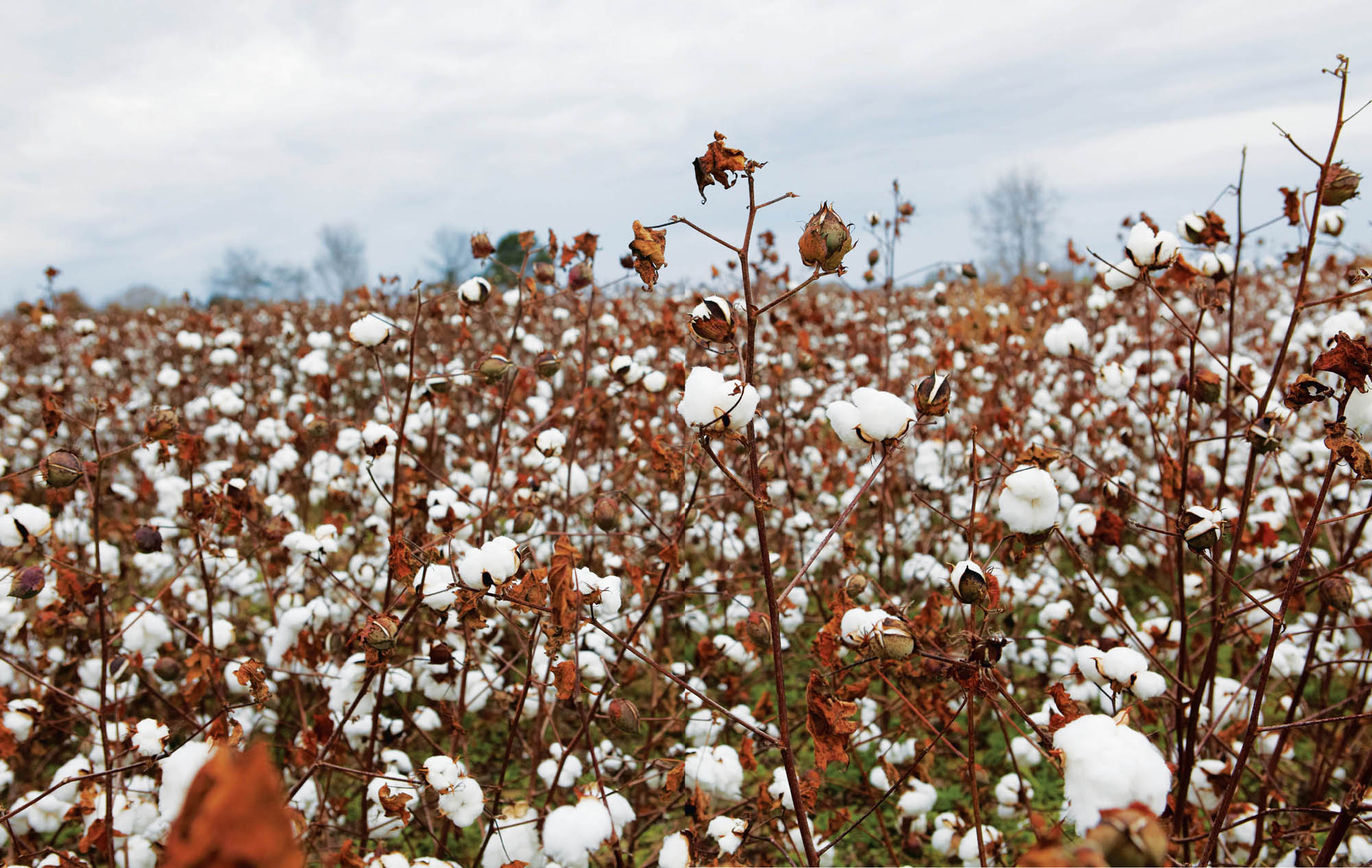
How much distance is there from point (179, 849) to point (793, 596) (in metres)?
3.42

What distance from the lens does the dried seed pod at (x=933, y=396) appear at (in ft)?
4.21

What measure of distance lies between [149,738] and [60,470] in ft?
1.93

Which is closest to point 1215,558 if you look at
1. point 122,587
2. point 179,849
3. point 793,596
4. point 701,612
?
point 179,849

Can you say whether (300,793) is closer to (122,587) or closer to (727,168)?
(727,168)

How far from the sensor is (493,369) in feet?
6.25

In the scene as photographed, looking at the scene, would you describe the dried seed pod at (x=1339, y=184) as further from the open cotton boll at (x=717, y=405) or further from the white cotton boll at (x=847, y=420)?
the open cotton boll at (x=717, y=405)

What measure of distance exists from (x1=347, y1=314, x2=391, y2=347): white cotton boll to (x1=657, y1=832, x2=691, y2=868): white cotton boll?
134 centimetres

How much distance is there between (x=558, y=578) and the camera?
1222 millimetres

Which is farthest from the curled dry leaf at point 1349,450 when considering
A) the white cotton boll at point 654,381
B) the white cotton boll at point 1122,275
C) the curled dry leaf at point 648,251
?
the white cotton boll at point 654,381

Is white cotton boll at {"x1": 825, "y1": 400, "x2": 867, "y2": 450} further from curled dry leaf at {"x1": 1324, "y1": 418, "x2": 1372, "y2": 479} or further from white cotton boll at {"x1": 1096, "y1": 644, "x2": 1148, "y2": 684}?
curled dry leaf at {"x1": 1324, "y1": 418, "x2": 1372, "y2": 479}

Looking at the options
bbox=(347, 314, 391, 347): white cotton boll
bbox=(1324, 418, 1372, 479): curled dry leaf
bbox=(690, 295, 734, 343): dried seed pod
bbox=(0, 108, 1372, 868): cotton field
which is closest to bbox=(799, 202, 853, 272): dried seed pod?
bbox=(0, 108, 1372, 868): cotton field

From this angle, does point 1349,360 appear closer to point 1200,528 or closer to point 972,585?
point 1200,528

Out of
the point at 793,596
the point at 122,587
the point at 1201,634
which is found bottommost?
the point at 1201,634

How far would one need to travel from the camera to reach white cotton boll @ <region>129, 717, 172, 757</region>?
1529 mm
